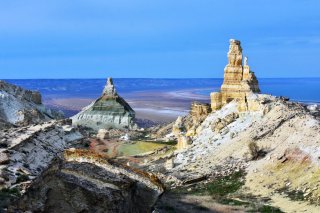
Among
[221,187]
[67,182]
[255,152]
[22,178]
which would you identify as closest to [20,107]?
[255,152]

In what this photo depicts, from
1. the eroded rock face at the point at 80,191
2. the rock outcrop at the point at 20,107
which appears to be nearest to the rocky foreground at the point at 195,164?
the eroded rock face at the point at 80,191

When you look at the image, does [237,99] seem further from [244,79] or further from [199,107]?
[199,107]

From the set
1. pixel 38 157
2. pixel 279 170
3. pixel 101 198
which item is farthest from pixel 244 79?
pixel 101 198

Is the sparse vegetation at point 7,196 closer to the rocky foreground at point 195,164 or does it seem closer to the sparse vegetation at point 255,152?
the rocky foreground at point 195,164

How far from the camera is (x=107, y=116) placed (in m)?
98.3

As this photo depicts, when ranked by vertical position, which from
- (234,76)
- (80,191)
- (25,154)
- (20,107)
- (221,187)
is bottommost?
(221,187)

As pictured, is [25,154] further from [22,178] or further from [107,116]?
[107,116]

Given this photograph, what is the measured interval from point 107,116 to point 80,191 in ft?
276

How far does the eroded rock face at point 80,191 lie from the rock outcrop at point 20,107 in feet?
158

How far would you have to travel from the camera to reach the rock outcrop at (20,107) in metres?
68.9

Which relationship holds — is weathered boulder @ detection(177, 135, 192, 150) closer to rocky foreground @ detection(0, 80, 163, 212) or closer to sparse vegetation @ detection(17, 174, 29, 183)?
rocky foreground @ detection(0, 80, 163, 212)

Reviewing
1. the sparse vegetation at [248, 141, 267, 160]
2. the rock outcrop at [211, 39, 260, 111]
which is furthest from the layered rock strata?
the rock outcrop at [211, 39, 260, 111]

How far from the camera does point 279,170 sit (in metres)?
33.9

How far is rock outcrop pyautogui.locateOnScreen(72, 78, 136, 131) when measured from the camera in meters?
97.2
